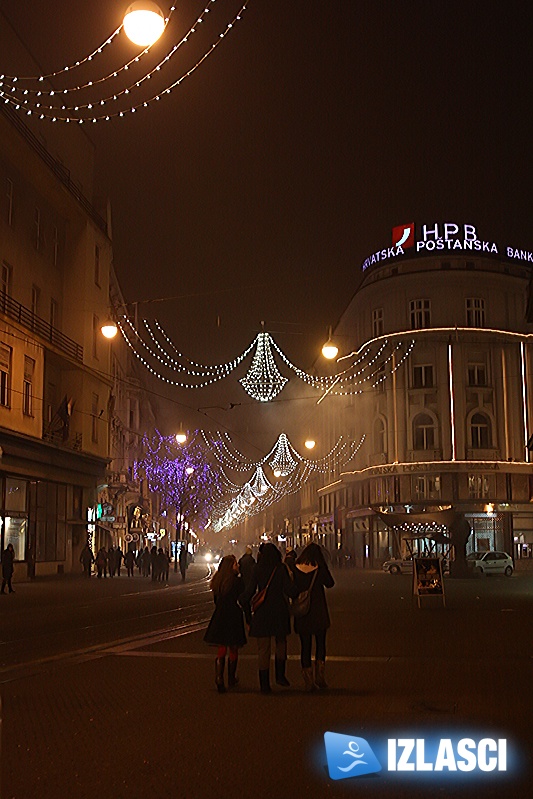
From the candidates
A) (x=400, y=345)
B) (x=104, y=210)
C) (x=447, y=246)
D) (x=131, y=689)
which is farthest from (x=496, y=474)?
(x=131, y=689)

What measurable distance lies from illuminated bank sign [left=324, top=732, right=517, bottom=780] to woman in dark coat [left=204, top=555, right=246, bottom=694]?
333 centimetres

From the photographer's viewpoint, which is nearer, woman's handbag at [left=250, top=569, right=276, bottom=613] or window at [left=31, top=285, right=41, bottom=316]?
woman's handbag at [left=250, top=569, right=276, bottom=613]

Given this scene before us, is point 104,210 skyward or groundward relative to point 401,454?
skyward

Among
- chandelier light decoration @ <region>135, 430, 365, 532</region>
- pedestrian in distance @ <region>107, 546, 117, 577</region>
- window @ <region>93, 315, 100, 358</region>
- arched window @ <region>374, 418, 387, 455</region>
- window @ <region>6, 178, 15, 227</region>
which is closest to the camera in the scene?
window @ <region>6, 178, 15, 227</region>

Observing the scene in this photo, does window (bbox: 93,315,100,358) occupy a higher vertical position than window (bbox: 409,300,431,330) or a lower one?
lower

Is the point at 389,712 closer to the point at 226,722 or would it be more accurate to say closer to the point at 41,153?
the point at 226,722

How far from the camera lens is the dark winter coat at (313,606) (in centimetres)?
1145

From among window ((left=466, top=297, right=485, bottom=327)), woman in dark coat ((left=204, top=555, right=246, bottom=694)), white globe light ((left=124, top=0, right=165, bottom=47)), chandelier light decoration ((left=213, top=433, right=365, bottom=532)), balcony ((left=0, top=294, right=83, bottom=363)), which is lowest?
woman in dark coat ((left=204, top=555, right=246, bottom=694))

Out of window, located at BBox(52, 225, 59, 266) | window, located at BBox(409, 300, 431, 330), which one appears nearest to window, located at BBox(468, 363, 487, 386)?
window, located at BBox(409, 300, 431, 330)

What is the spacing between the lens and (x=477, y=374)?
67625mm

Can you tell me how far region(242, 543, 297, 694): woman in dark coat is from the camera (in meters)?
11.4

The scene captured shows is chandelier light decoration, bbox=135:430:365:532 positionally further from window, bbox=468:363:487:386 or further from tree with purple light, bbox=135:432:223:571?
window, bbox=468:363:487:386

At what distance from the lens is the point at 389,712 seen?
9898mm

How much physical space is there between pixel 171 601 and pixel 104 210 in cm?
2735
